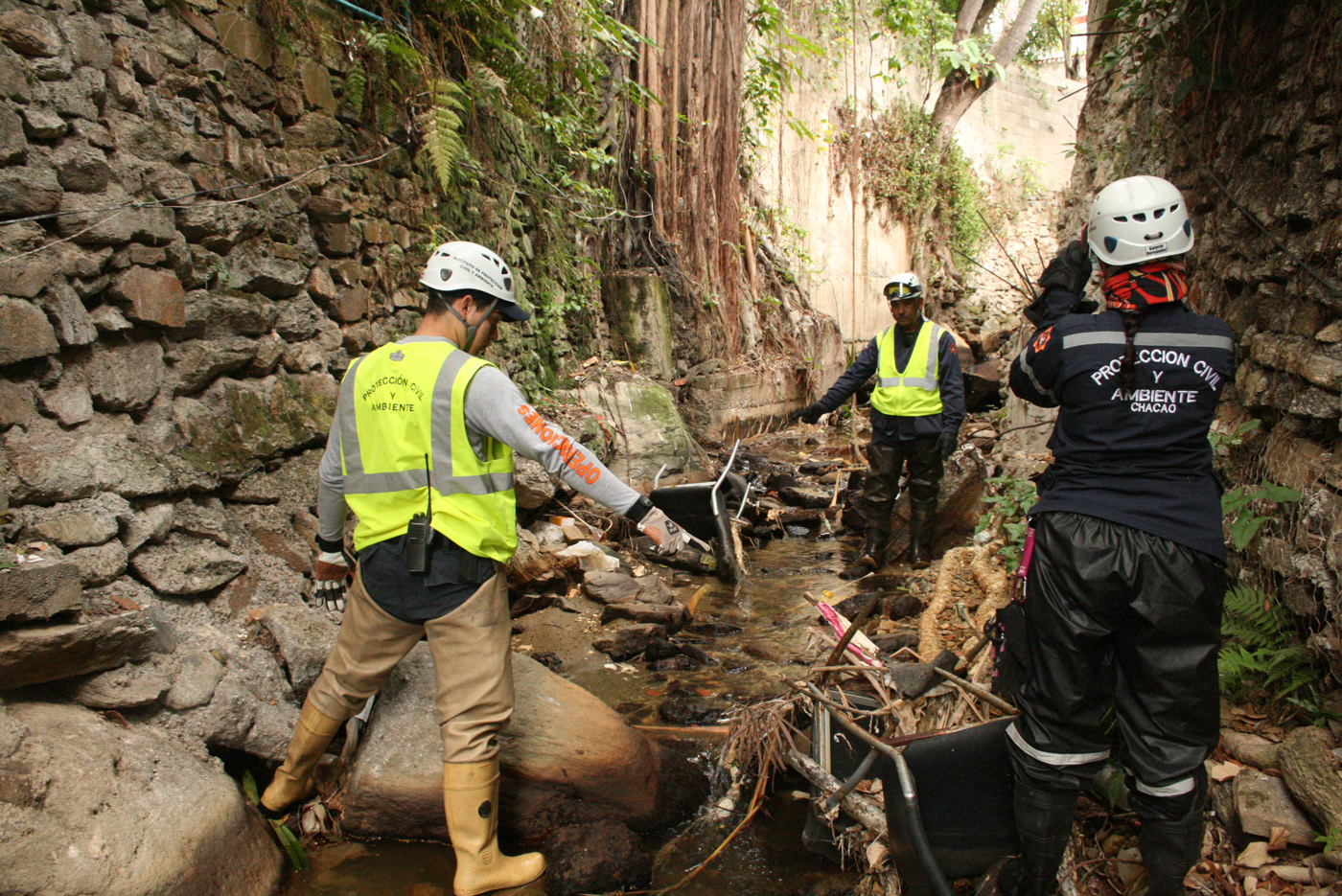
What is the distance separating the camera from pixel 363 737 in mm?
2846

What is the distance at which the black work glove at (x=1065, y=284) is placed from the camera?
7.90 ft

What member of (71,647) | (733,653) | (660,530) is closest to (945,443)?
(733,653)

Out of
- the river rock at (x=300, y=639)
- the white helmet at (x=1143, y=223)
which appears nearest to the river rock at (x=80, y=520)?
the river rock at (x=300, y=639)

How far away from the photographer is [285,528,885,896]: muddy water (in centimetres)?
247

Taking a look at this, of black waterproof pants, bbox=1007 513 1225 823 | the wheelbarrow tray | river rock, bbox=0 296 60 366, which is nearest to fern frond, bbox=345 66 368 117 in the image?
river rock, bbox=0 296 60 366

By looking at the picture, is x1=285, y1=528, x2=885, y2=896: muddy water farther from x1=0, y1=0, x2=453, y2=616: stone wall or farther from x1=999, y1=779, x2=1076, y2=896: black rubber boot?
x1=0, y1=0, x2=453, y2=616: stone wall

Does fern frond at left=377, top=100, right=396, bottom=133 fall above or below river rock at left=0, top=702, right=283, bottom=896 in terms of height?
above

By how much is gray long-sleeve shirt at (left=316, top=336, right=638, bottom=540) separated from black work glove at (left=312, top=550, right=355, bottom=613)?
2.95 feet

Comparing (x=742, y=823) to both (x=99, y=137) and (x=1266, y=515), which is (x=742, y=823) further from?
(x=99, y=137)

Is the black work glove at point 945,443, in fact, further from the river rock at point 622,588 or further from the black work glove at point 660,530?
the black work glove at point 660,530

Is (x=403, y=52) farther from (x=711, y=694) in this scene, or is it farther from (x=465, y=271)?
(x=711, y=694)

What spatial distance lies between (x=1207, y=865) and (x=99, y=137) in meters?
4.42

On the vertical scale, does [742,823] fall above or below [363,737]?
below

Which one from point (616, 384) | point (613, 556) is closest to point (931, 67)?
point (616, 384)
